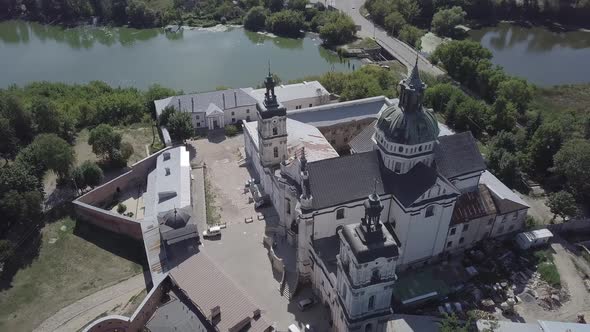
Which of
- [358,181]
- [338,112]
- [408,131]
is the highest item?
[408,131]

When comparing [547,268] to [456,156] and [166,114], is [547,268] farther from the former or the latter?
[166,114]

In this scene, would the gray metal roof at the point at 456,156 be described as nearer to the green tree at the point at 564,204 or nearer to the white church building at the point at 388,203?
the white church building at the point at 388,203

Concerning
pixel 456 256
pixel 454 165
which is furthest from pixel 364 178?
pixel 456 256

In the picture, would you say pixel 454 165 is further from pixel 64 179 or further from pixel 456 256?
pixel 64 179

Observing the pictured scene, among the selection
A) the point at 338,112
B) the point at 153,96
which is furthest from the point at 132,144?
the point at 338,112

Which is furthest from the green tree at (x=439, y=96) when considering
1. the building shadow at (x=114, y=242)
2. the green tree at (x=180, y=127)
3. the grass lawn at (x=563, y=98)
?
the building shadow at (x=114, y=242)
